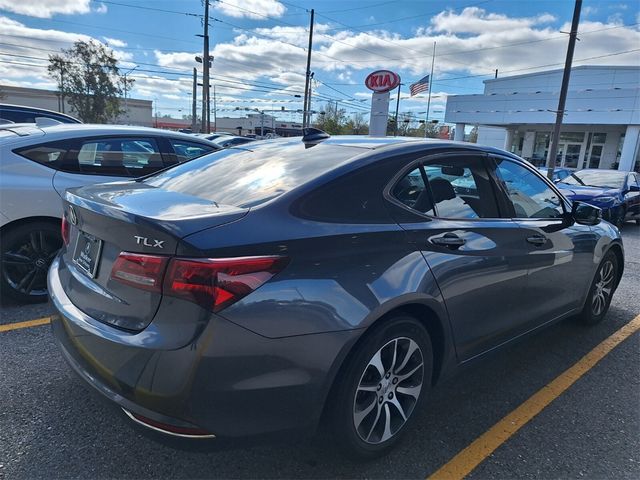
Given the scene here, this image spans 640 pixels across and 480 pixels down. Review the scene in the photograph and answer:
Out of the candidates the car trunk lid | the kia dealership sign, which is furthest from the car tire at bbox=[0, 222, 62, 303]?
the kia dealership sign

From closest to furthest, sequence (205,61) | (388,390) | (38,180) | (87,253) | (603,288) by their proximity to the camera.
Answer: (87,253)
(388,390)
(38,180)
(603,288)
(205,61)

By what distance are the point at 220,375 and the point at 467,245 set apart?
159cm

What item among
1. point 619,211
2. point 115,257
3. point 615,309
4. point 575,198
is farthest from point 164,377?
point 619,211

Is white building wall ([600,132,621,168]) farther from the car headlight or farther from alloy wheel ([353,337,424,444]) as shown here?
alloy wheel ([353,337,424,444])

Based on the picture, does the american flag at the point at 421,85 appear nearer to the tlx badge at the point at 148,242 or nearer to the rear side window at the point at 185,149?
the rear side window at the point at 185,149

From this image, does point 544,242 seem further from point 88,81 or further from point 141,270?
point 88,81

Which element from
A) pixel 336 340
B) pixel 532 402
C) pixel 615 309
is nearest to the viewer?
pixel 336 340

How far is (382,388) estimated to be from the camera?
234 centimetres

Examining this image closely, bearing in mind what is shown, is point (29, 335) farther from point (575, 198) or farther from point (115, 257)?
point (575, 198)

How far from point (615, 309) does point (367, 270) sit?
4.11 metres

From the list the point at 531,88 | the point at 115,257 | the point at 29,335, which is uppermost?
the point at 531,88

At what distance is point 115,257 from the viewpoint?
2041 mm

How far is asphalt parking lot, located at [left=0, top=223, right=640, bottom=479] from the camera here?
2279mm

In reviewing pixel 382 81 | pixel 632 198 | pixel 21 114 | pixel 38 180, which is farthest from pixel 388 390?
pixel 382 81
